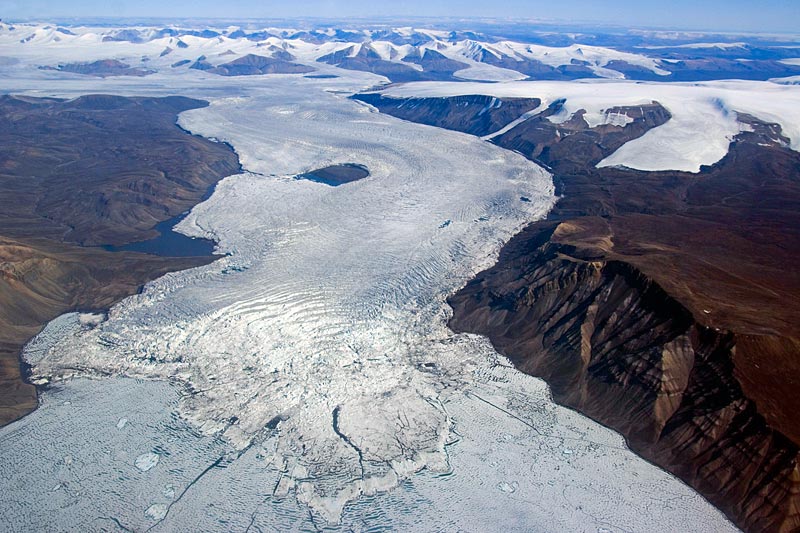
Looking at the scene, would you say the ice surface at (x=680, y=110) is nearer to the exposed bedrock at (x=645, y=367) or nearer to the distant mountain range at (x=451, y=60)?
the exposed bedrock at (x=645, y=367)

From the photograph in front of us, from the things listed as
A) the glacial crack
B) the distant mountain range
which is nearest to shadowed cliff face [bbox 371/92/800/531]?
the glacial crack

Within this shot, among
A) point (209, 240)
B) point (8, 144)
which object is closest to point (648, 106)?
point (209, 240)

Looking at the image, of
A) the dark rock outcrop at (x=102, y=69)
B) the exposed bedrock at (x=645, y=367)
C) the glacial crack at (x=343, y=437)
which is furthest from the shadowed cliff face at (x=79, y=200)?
the dark rock outcrop at (x=102, y=69)

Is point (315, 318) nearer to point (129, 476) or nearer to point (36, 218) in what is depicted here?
point (129, 476)

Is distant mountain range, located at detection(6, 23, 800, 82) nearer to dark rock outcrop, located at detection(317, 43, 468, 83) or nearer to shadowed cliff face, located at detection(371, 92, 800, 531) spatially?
dark rock outcrop, located at detection(317, 43, 468, 83)

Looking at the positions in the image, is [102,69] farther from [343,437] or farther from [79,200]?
[343,437]

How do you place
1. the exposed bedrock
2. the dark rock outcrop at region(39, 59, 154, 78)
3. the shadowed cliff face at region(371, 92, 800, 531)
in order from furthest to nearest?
the dark rock outcrop at region(39, 59, 154, 78), the shadowed cliff face at region(371, 92, 800, 531), the exposed bedrock

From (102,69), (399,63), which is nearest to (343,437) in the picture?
(399,63)

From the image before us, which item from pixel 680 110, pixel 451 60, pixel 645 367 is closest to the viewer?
pixel 645 367
